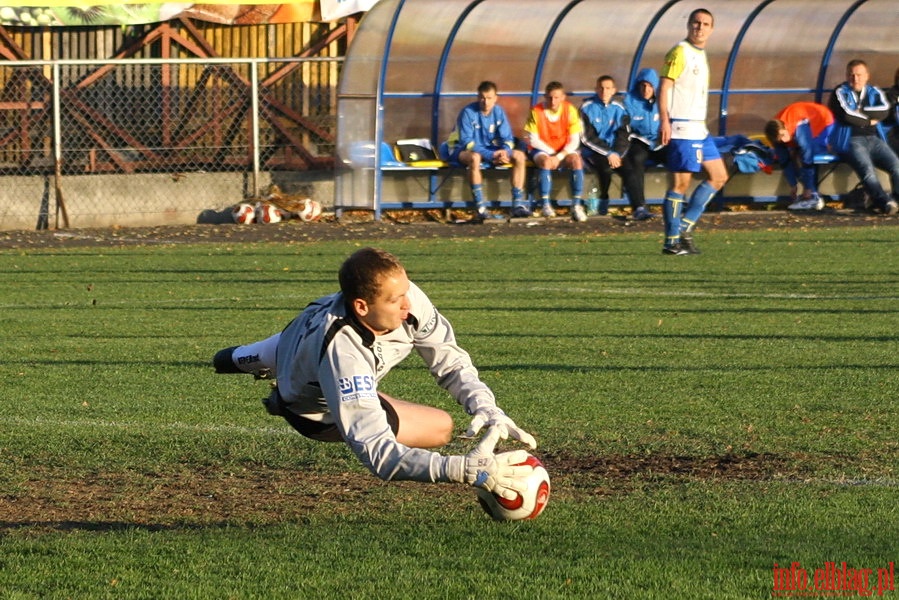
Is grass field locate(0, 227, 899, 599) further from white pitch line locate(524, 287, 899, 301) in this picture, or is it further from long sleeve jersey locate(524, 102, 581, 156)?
long sleeve jersey locate(524, 102, 581, 156)

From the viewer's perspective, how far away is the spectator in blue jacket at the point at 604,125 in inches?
824

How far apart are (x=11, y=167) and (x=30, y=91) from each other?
115 cm

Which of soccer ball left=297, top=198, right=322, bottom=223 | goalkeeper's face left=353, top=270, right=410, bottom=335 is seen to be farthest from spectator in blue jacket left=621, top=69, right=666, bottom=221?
goalkeeper's face left=353, top=270, right=410, bottom=335

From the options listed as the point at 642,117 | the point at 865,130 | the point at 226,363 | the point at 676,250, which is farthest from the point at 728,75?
the point at 226,363

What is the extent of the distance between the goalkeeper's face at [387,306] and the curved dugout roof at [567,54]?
650 inches

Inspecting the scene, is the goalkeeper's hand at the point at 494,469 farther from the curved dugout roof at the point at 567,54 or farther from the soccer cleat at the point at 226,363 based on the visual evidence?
the curved dugout roof at the point at 567,54

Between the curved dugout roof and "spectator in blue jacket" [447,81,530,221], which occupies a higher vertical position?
the curved dugout roof

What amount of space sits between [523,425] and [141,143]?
51.1 feet

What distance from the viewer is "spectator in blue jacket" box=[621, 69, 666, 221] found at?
20.8m

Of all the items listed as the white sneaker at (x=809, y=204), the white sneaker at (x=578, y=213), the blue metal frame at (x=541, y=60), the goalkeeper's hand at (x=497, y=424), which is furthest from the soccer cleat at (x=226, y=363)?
the blue metal frame at (x=541, y=60)

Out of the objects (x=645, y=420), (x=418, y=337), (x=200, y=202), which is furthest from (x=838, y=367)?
(x=200, y=202)

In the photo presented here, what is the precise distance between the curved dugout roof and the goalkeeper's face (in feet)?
54.1

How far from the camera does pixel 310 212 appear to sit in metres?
21.5

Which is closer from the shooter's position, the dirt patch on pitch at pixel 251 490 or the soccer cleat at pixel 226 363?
the dirt patch on pitch at pixel 251 490
